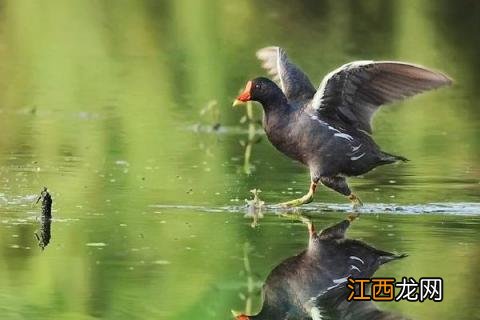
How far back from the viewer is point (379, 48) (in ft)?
72.0

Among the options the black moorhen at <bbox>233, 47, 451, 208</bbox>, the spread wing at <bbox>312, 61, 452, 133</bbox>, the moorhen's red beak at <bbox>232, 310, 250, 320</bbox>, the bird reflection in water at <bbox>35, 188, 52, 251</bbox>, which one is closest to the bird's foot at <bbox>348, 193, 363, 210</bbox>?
the black moorhen at <bbox>233, 47, 451, 208</bbox>

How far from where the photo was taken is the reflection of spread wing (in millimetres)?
9705

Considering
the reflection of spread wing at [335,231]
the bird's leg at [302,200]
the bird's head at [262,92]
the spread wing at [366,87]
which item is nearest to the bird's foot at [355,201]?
the bird's leg at [302,200]

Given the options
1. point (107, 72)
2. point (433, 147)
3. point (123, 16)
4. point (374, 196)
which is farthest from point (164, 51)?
point (374, 196)

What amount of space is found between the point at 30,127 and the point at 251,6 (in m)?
11.8

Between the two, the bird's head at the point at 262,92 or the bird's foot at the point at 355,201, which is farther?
the bird's foot at the point at 355,201

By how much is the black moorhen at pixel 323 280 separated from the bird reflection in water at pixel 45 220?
144 centimetres

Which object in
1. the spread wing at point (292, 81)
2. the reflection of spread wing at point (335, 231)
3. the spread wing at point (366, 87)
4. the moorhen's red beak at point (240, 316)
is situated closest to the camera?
the moorhen's red beak at point (240, 316)

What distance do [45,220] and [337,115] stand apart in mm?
2209

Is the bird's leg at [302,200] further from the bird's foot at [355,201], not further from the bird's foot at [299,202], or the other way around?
the bird's foot at [355,201]

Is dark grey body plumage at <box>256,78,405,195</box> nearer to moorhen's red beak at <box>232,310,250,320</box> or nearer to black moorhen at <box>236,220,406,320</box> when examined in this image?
black moorhen at <box>236,220,406,320</box>

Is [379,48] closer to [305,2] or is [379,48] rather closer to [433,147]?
[305,2]

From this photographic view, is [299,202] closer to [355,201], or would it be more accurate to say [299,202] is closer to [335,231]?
[355,201]

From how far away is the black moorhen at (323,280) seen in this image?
7.63m
